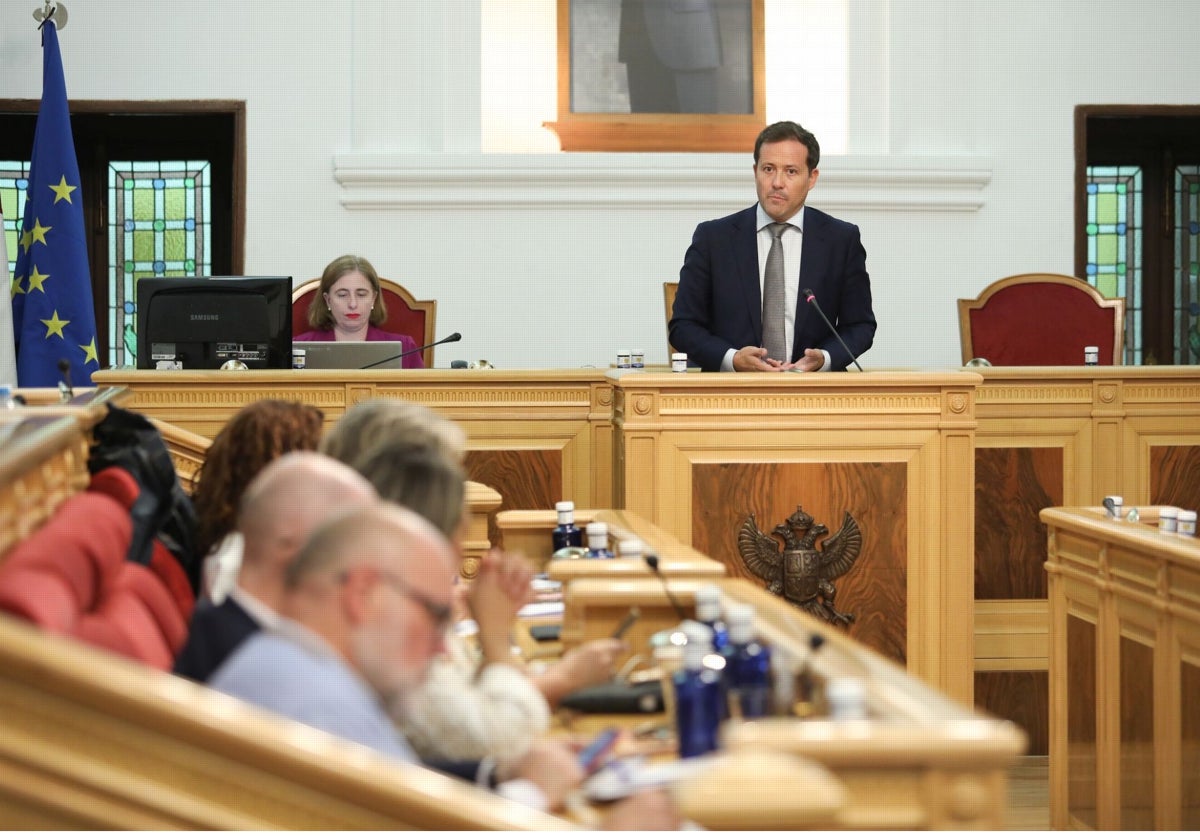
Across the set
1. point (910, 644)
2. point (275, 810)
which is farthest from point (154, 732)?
point (910, 644)

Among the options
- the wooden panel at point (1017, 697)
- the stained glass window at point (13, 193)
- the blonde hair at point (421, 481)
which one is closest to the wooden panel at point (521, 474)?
the wooden panel at point (1017, 697)

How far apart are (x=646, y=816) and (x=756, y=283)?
3309 millimetres

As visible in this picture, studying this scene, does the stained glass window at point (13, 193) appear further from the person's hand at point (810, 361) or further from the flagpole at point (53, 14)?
the person's hand at point (810, 361)

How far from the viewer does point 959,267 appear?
7547 millimetres

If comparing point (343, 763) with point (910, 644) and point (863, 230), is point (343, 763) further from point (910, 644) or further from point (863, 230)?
point (863, 230)

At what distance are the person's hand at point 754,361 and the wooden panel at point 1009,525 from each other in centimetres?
100

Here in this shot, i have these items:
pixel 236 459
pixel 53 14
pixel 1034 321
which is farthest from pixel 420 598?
pixel 53 14

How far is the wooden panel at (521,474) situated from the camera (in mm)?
4988

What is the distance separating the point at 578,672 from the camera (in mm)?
2168

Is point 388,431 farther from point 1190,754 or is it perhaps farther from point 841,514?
point 841,514

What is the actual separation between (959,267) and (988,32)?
1216 mm

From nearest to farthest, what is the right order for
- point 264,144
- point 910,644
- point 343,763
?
1. point 343,763
2. point 910,644
3. point 264,144

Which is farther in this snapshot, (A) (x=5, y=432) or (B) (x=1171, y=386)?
(B) (x=1171, y=386)

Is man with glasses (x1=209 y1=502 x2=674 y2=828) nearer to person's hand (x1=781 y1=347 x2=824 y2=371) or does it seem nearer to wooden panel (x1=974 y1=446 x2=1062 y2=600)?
person's hand (x1=781 y1=347 x2=824 y2=371)
